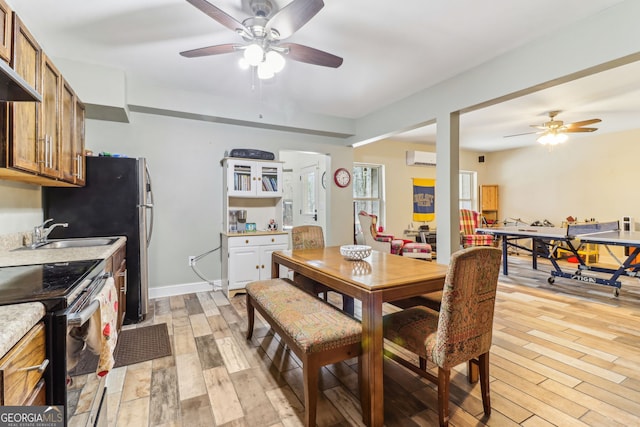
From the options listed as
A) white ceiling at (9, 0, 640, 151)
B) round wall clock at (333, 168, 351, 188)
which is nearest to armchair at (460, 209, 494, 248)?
white ceiling at (9, 0, 640, 151)

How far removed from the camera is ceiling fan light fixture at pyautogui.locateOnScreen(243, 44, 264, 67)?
2001 mm

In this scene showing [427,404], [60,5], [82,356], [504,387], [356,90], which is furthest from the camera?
[356,90]

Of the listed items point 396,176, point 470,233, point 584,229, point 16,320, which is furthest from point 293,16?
point 470,233

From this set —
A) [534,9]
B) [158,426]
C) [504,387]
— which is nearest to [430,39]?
[534,9]

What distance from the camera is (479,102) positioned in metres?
3.05

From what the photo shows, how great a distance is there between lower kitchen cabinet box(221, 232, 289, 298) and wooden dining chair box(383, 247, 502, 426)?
8.30 ft

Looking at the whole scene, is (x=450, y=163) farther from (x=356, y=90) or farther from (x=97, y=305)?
(x=97, y=305)

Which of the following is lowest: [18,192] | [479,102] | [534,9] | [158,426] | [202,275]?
[158,426]

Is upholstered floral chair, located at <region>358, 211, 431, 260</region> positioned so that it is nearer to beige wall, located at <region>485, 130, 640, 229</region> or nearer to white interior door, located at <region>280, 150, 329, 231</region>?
white interior door, located at <region>280, 150, 329, 231</region>

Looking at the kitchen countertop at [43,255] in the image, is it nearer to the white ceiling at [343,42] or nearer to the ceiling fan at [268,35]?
the ceiling fan at [268,35]

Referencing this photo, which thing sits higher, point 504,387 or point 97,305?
point 97,305

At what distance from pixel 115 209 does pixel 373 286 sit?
265 centimetres

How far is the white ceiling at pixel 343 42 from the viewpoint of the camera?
2.19 m

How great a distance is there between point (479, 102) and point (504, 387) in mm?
2597
